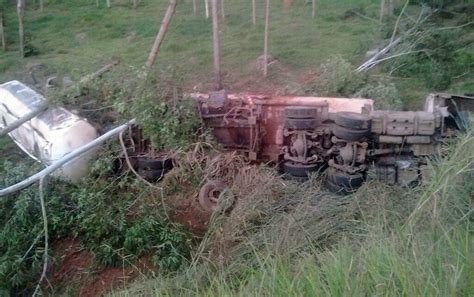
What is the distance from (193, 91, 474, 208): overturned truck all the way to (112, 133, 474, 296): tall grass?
20.9 inches

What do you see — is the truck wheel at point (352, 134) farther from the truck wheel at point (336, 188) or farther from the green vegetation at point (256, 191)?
the green vegetation at point (256, 191)

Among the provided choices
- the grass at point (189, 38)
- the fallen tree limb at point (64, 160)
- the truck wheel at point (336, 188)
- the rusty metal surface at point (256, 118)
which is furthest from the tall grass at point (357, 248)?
the grass at point (189, 38)

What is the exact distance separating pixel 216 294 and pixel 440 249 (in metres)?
1.38

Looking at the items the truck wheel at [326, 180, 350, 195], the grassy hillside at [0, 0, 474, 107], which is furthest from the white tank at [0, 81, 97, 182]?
the truck wheel at [326, 180, 350, 195]

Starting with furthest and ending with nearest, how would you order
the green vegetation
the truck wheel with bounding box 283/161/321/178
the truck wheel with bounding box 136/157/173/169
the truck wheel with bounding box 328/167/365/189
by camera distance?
the truck wheel with bounding box 136/157/173/169, the truck wheel with bounding box 283/161/321/178, the truck wheel with bounding box 328/167/365/189, the green vegetation

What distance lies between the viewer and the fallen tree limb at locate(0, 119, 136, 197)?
240 inches

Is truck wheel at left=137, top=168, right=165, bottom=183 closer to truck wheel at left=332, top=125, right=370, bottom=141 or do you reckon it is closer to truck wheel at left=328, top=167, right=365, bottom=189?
truck wheel at left=328, top=167, right=365, bottom=189

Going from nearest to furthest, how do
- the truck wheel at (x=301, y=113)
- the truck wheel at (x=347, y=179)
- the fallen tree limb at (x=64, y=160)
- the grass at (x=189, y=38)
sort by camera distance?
the fallen tree limb at (x=64, y=160), the truck wheel at (x=347, y=179), the truck wheel at (x=301, y=113), the grass at (x=189, y=38)

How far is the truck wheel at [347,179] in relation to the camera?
20.5 ft

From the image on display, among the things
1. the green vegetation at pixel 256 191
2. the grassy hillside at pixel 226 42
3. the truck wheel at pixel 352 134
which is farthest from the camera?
the grassy hillside at pixel 226 42

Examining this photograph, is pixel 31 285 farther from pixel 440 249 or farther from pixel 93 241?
→ pixel 440 249

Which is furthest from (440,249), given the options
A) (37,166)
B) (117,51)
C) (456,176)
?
(117,51)

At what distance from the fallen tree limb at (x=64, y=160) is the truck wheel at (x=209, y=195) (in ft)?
3.53

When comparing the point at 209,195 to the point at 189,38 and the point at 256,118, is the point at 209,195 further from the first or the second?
the point at 189,38
